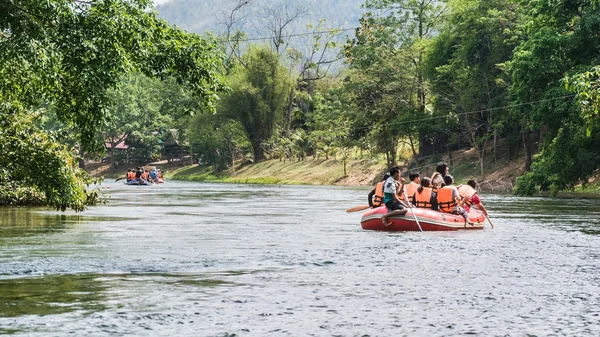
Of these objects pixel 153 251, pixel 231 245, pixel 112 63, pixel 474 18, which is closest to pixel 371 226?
pixel 231 245

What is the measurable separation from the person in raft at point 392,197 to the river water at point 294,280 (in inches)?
30.5

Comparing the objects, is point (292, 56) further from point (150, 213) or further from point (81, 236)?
point (81, 236)

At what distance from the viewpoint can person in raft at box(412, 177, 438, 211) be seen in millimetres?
26250

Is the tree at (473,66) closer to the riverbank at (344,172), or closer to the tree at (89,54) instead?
the riverbank at (344,172)

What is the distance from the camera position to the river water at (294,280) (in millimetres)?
11336

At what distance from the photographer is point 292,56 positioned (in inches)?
3794

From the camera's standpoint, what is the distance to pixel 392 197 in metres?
25.1

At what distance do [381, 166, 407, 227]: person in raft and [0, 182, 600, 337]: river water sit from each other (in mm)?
775

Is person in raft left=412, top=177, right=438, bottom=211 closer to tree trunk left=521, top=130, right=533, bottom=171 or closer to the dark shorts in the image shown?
the dark shorts

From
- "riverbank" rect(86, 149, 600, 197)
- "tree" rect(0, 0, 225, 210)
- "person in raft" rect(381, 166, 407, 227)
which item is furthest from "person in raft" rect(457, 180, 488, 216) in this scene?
"riverbank" rect(86, 149, 600, 197)

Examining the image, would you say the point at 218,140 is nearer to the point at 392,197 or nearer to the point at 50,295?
the point at 392,197

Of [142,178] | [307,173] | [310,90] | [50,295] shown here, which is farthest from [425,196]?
[310,90]

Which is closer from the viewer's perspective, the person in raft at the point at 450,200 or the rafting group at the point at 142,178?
the person in raft at the point at 450,200

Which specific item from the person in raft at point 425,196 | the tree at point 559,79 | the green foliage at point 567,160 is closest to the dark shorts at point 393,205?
the person in raft at point 425,196
